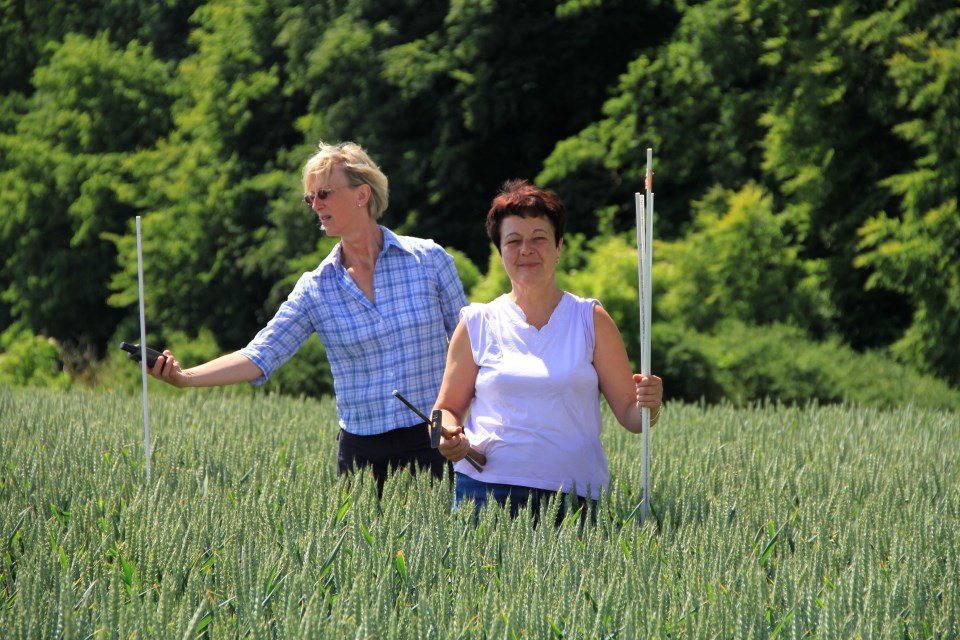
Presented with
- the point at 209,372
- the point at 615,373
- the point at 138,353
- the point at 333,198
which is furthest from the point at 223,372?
the point at 615,373

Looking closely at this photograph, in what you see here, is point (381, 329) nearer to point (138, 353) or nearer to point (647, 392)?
point (138, 353)

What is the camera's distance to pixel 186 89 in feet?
66.1

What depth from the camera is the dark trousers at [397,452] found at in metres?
4.11

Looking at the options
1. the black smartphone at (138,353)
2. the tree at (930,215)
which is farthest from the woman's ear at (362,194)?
the tree at (930,215)

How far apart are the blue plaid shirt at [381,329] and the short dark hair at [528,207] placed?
47 centimetres

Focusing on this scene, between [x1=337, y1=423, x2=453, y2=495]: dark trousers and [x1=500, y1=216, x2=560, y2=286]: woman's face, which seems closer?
[x1=500, y1=216, x2=560, y2=286]: woman's face

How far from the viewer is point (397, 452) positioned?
411 cm

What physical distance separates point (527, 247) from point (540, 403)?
451 mm

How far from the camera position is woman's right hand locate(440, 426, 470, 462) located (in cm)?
343

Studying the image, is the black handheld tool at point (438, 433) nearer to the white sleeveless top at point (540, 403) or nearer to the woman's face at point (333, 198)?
the white sleeveless top at point (540, 403)

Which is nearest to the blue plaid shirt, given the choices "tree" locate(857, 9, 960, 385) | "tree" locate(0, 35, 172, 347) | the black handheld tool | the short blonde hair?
the short blonde hair

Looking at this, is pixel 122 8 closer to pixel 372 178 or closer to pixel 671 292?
pixel 671 292

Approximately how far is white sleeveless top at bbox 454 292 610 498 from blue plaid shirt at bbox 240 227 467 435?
19.5 inches

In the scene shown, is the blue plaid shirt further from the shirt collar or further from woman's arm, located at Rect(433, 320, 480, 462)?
woman's arm, located at Rect(433, 320, 480, 462)
